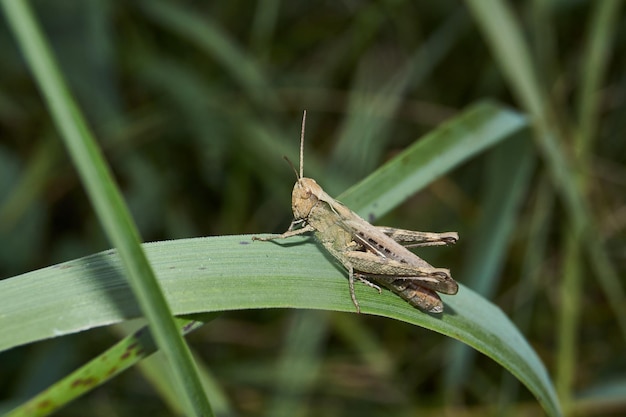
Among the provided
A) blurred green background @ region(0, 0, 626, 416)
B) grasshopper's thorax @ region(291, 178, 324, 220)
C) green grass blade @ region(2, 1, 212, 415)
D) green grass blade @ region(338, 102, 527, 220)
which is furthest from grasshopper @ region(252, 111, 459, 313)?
blurred green background @ region(0, 0, 626, 416)

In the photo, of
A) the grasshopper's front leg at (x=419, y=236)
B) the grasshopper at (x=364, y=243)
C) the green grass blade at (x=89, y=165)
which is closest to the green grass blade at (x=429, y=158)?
the grasshopper at (x=364, y=243)

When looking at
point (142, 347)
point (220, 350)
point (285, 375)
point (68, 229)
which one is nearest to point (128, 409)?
point (220, 350)

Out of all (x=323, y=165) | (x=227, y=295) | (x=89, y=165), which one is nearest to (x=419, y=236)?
(x=227, y=295)

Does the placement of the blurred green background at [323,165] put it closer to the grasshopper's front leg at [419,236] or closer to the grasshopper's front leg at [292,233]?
the grasshopper's front leg at [419,236]

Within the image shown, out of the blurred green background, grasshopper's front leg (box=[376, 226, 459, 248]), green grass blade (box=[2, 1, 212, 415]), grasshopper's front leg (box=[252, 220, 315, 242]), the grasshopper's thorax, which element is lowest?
green grass blade (box=[2, 1, 212, 415])

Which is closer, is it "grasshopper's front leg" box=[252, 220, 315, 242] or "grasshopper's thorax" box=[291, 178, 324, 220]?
"grasshopper's front leg" box=[252, 220, 315, 242]

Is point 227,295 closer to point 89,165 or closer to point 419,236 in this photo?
point 89,165

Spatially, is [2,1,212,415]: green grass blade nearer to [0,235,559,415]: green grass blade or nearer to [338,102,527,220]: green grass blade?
[0,235,559,415]: green grass blade
